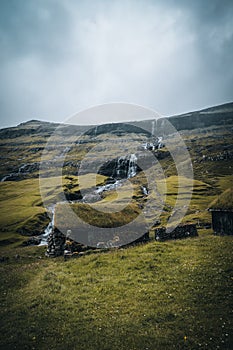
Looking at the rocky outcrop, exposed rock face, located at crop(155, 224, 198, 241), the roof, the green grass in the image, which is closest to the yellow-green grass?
the rocky outcrop

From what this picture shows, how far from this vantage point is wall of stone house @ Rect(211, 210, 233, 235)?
3214cm

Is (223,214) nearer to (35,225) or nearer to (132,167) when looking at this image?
(35,225)

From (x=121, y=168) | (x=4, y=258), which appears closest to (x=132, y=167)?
(x=121, y=168)

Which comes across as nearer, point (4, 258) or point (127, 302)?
point (127, 302)

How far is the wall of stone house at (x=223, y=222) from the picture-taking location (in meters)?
32.1

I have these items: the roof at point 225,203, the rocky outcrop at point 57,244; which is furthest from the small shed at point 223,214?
the rocky outcrop at point 57,244

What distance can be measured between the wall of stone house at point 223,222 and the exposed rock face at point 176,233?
5.50 meters

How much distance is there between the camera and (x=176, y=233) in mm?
29688

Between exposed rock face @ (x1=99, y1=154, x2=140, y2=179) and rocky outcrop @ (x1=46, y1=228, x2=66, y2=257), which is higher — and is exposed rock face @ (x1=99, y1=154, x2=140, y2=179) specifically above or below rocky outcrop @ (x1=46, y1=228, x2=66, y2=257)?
above

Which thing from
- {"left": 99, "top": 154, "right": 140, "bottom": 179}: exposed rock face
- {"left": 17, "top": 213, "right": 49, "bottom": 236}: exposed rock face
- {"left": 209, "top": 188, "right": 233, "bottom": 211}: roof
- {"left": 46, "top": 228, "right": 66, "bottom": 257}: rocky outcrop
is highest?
{"left": 99, "top": 154, "right": 140, "bottom": 179}: exposed rock face

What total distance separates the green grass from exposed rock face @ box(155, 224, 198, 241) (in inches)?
252

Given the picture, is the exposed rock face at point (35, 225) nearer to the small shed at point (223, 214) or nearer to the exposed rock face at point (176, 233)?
the exposed rock face at point (176, 233)

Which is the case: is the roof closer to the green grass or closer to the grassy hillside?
the grassy hillside

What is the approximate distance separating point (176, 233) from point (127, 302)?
15955 mm
